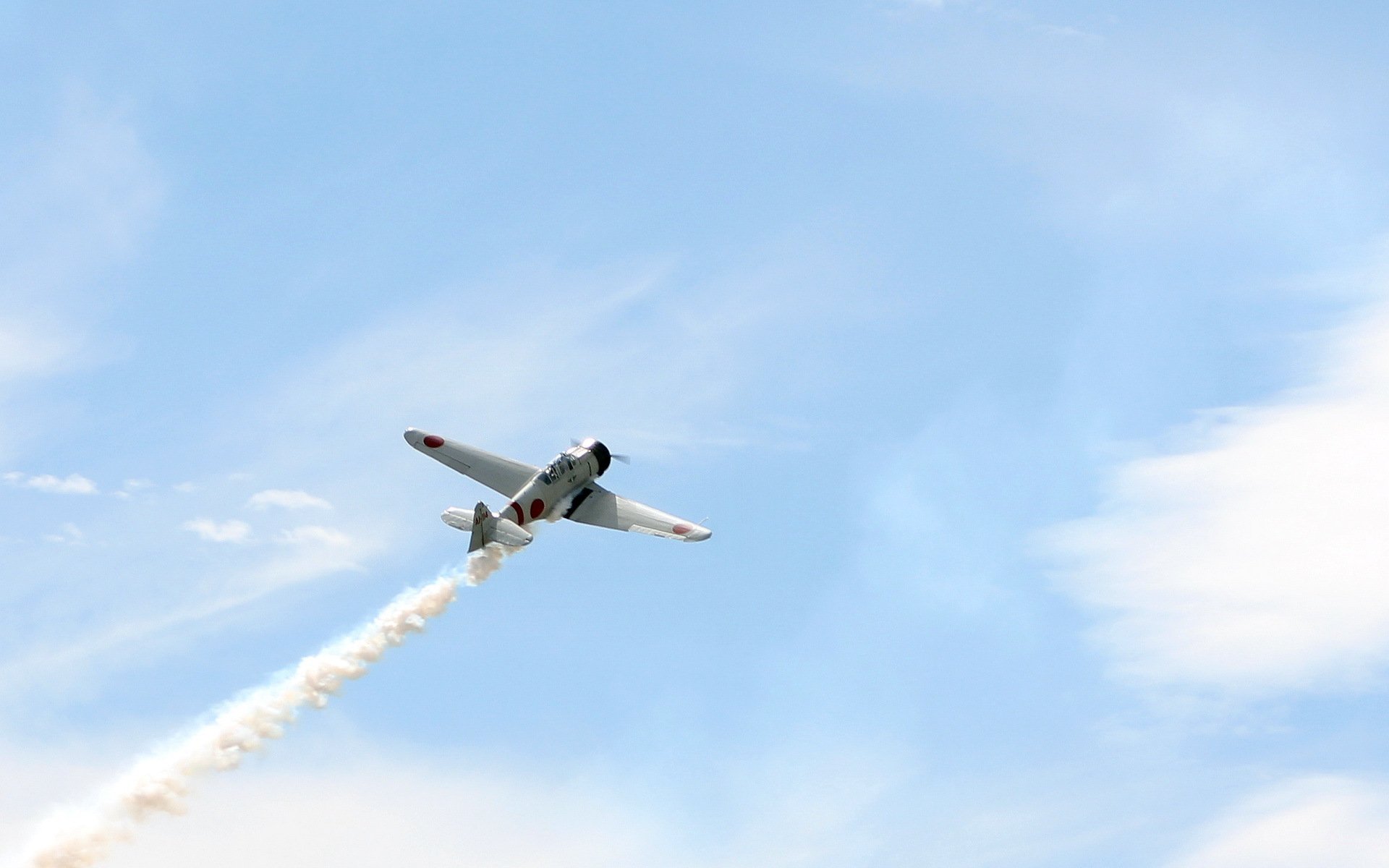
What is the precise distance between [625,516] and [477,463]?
32.4 feet

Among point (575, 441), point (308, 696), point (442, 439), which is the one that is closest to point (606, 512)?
point (575, 441)

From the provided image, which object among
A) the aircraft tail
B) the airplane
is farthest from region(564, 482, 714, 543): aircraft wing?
the aircraft tail

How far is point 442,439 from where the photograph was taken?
10212 centimetres

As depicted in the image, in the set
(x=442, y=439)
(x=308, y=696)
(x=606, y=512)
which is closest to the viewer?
(x=308, y=696)

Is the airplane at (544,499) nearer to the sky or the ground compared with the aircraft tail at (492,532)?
nearer to the sky

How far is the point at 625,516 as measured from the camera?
95.1 m

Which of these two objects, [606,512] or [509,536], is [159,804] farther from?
[606,512]

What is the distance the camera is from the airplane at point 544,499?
8944cm

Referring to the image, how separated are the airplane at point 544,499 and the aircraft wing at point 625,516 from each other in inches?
1.4

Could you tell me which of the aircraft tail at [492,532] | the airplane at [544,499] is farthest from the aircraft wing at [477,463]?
the aircraft tail at [492,532]

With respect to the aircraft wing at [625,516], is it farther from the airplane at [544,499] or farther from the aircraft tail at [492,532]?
the aircraft tail at [492,532]

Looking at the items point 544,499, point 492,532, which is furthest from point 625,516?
point 492,532

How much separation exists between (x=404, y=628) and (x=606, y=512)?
563 inches

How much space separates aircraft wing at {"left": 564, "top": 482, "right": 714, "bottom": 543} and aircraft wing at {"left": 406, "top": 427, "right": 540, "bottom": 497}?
3156 millimetres
